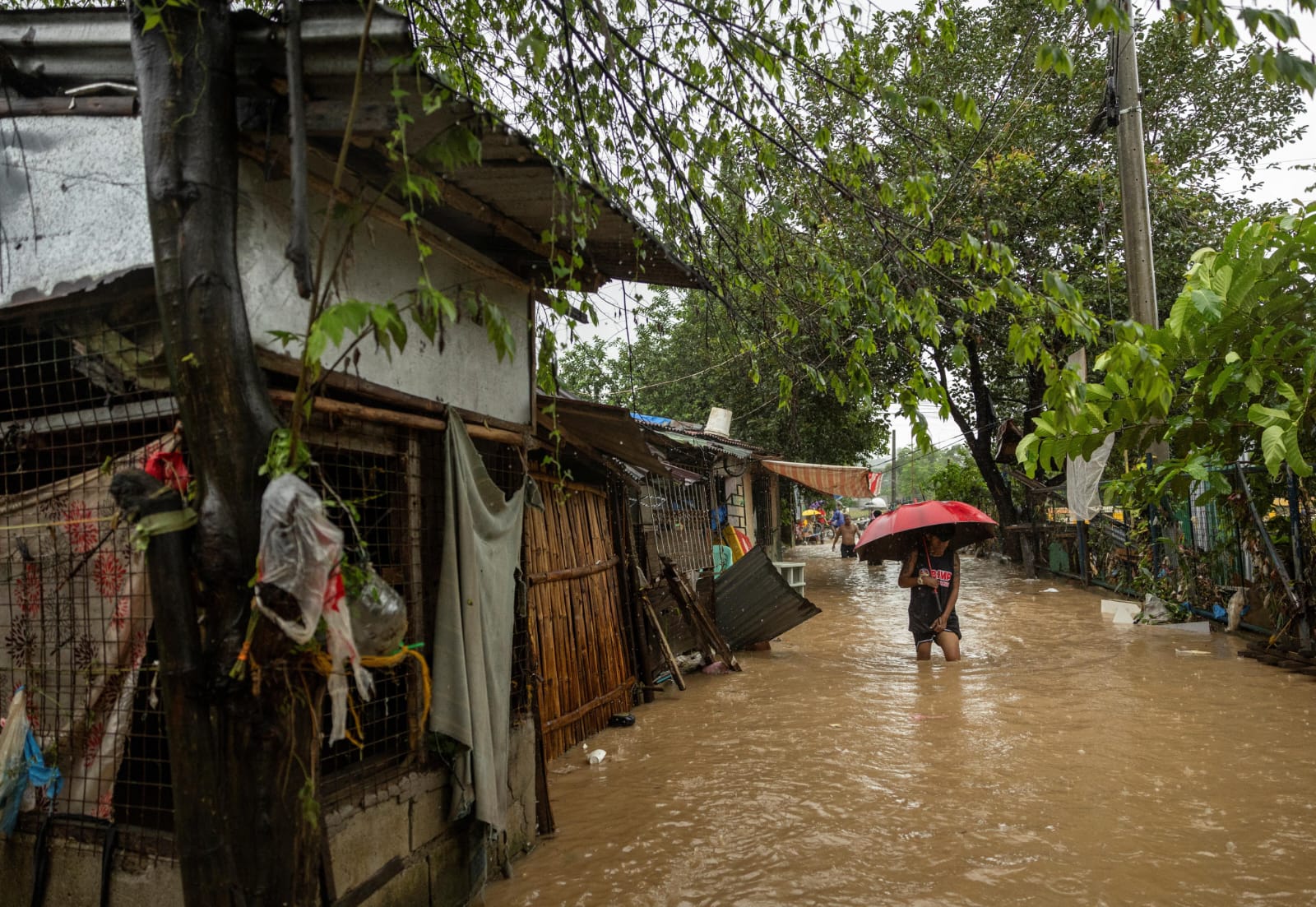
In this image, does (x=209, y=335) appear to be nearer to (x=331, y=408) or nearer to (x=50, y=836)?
(x=331, y=408)

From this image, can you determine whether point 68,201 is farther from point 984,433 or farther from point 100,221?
point 984,433

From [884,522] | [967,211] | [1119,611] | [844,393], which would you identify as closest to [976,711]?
[884,522]

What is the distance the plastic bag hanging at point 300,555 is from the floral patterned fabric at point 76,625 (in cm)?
139

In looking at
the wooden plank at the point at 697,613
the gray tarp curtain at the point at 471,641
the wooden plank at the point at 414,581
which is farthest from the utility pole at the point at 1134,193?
the wooden plank at the point at 414,581

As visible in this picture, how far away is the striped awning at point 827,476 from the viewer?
19.2 metres

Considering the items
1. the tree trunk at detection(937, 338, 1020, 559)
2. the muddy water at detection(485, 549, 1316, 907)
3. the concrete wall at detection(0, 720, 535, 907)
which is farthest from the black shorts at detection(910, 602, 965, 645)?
the tree trunk at detection(937, 338, 1020, 559)

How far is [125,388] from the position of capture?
354cm

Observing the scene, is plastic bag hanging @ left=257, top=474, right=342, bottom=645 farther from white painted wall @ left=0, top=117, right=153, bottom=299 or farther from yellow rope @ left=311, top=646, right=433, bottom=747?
white painted wall @ left=0, top=117, right=153, bottom=299

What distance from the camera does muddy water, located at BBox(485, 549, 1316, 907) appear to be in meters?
4.38

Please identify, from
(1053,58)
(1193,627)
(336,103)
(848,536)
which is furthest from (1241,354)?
(848,536)

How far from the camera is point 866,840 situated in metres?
4.95

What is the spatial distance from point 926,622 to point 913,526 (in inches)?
50.9

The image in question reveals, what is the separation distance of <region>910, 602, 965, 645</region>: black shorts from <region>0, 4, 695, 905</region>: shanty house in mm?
→ 6791

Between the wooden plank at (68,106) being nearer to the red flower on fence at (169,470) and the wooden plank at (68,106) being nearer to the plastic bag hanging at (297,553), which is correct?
the red flower on fence at (169,470)
